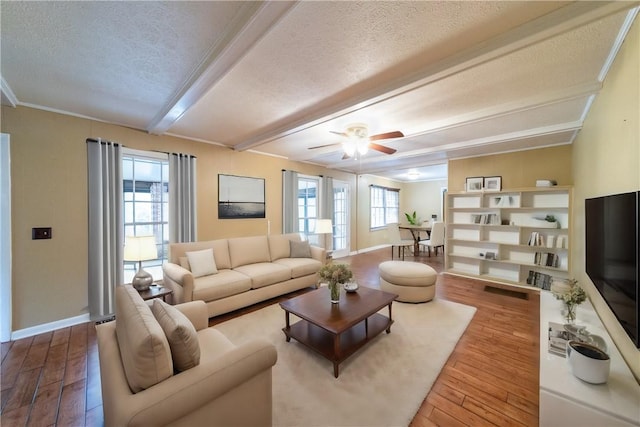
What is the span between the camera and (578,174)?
3.27 metres

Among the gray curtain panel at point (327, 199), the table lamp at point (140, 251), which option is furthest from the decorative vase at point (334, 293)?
the gray curtain panel at point (327, 199)

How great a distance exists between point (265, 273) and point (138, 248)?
4.90 ft

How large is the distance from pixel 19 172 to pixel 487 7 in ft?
14.6

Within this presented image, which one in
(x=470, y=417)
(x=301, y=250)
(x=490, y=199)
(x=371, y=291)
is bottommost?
(x=470, y=417)

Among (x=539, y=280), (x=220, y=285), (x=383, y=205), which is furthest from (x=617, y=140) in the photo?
(x=383, y=205)

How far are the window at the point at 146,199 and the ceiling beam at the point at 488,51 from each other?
97.9 inches

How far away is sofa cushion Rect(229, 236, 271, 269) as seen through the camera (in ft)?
12.1

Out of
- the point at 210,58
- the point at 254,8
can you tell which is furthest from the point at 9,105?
the point at 254,8

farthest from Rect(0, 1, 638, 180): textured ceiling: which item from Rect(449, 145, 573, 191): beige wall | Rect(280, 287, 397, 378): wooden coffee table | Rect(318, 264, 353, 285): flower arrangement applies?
Rect(280, 287, 397, 378): wooden coffee table

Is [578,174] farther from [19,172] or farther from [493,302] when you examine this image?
[19,172]

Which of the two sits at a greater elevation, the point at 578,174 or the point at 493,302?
the point at 578,174

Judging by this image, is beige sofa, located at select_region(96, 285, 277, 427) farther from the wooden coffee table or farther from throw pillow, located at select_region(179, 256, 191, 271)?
throw pillow, located at select_region(179, 256, 191, 271)

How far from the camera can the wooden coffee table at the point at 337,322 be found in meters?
2.03

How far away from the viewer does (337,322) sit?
2.06m
